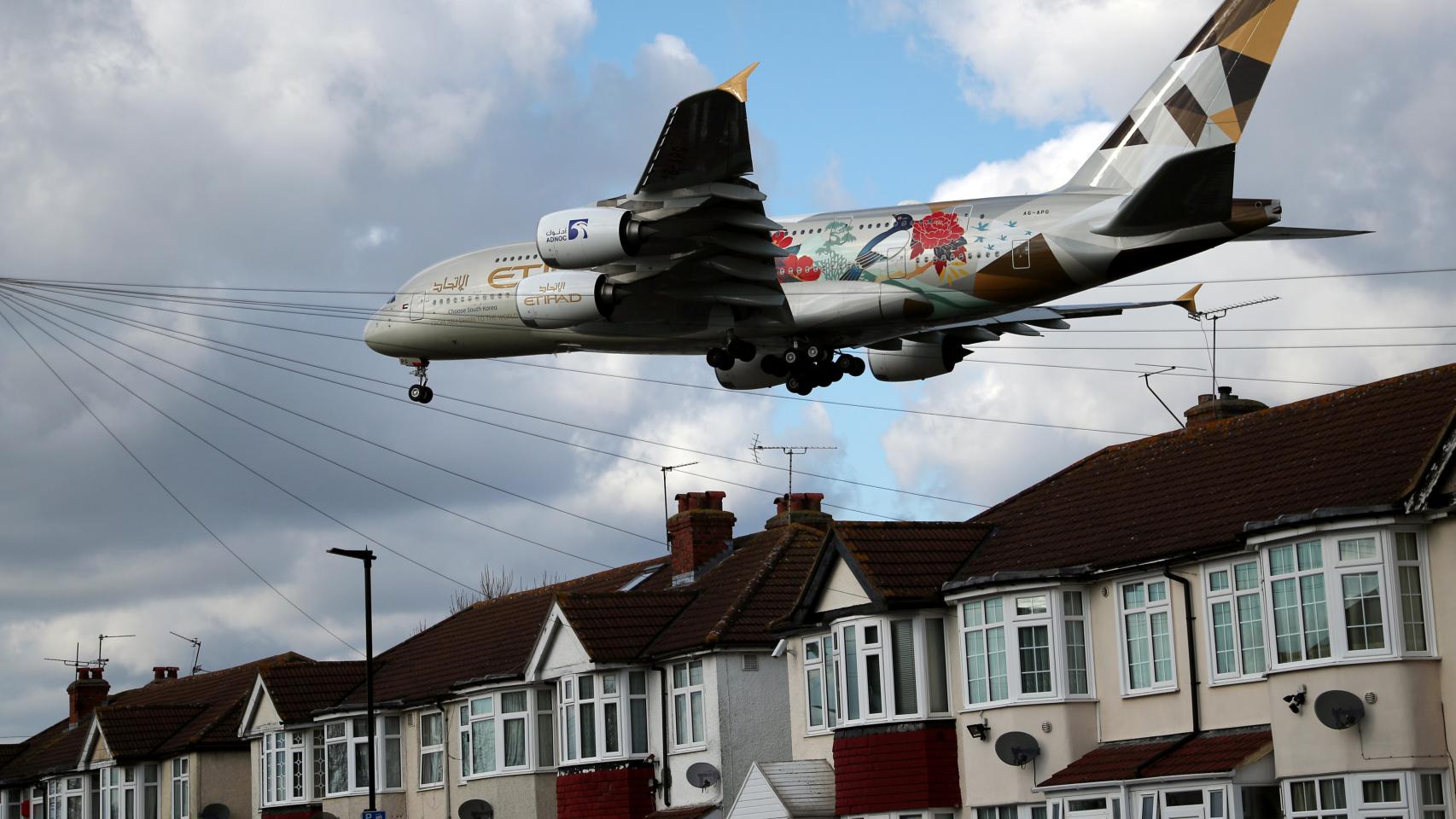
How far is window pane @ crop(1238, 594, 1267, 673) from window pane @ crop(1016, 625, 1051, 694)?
13.3ft

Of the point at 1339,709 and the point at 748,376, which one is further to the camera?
the point at 748,376

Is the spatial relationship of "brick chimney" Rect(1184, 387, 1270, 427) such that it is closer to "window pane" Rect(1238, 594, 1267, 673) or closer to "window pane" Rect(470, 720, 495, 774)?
"window pane" Rect(1238, 594, 1267, 673)

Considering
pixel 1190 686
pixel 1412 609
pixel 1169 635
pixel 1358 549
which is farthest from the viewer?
pixel 1169 635

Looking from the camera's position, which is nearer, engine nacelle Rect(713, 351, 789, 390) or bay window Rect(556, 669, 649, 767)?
engine nacelle Rect(713, 351, 789, 390)

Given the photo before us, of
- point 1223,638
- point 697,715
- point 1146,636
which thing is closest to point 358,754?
point 697,715

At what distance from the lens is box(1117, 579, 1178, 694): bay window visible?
3522cm

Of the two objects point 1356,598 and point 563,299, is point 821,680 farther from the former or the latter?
point 1356,598

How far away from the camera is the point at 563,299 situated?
130 ft

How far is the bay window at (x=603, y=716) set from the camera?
157 ft

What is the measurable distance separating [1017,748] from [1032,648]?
182cm

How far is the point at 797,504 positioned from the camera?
52562mm

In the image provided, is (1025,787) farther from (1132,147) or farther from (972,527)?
(1132,147)

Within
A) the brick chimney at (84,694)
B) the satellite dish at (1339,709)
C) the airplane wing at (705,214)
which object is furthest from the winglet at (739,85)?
the brick chimney at (84,694)

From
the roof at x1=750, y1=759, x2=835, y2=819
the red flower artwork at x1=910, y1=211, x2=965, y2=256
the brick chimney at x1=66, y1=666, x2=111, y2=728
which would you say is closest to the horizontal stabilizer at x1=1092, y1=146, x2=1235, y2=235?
the red flower artwork at x1=910, y1=211, x2=965, y2=256
